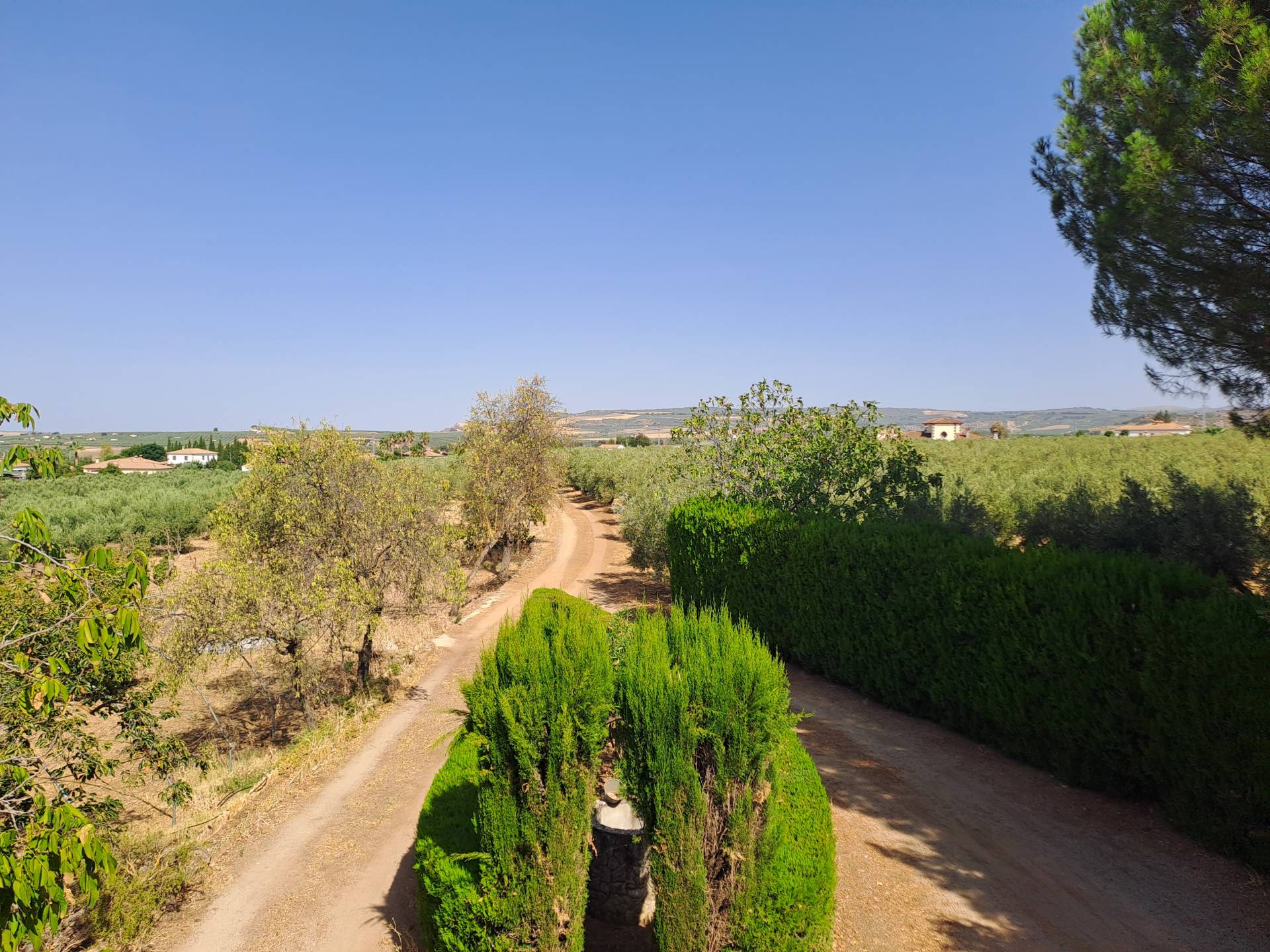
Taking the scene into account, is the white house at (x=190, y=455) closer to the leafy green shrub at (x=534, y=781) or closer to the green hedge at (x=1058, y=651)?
the green hedge at (x=1058, y=651)

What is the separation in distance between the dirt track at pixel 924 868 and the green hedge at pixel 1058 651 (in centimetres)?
51

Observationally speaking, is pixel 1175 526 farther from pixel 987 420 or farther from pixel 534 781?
pixel 987 420

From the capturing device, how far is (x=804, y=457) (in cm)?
1731

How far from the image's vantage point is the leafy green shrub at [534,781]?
4855mm

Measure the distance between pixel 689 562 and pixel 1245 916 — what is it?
11923 millimetres

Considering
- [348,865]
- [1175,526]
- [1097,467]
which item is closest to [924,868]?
[348,865]

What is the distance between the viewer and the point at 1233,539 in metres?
12.5

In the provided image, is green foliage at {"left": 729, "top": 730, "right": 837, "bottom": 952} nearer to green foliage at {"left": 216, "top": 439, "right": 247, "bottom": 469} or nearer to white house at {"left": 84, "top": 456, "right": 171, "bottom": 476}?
green foliage at {"left": 216, "top": 439, "right": 247, "bottom": 469}

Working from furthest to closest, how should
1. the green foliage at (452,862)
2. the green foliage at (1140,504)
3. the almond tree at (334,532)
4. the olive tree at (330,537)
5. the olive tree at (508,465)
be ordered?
the olive tree at (508,465), the almond tree at (334,532), the olive tree at (330,537), the green foliage at (1140,504), the green foliage at (452,862)

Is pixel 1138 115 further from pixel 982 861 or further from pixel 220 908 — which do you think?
pixel 220 908

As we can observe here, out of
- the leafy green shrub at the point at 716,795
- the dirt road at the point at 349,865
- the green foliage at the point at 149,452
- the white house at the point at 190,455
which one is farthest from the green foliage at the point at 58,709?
the white house at the point at 190,455

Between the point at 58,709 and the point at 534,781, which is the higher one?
the point at 534,781

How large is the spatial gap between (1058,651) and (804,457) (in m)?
8.97

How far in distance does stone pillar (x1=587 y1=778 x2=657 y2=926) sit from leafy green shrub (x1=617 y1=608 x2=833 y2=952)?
1.65 meters
